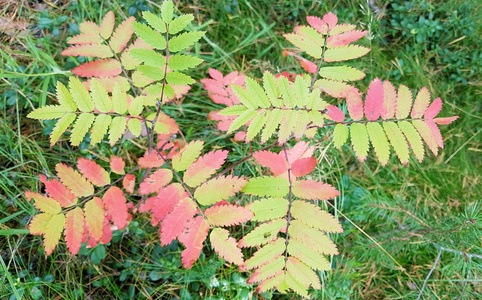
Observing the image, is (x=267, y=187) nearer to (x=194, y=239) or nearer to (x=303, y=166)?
(x=303, y=166)

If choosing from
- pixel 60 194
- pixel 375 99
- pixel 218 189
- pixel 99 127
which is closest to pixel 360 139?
pixel 375 99

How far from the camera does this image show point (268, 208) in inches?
71.3

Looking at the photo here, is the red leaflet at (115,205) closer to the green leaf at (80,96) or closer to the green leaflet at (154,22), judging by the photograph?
the green leaf at (80,96)

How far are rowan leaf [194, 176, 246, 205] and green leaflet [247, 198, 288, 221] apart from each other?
125mm

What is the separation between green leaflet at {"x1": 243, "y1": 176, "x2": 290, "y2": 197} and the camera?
1818 mm

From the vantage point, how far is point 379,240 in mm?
2549

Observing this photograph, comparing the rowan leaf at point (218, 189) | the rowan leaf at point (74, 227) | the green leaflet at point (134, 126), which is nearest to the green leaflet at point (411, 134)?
the rowan leaf at point (218, 189)

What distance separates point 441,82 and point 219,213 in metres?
2.41

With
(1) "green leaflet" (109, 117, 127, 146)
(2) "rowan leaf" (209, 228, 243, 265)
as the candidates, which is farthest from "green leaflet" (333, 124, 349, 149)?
(1) "green leaflet" (109, 117, 127, 146)

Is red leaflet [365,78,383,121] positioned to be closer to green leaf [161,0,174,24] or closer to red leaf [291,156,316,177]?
red leaf [291,156,316,177]

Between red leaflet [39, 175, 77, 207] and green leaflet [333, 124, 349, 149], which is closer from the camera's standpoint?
green leaflet [333, 124, 349, 149]

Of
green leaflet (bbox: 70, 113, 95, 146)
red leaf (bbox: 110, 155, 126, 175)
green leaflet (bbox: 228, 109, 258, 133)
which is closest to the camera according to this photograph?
green leaflet (bbox: 228, 109, 258, 133)

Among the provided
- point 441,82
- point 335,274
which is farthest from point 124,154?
point 441,82

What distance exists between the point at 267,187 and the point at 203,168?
36cm
